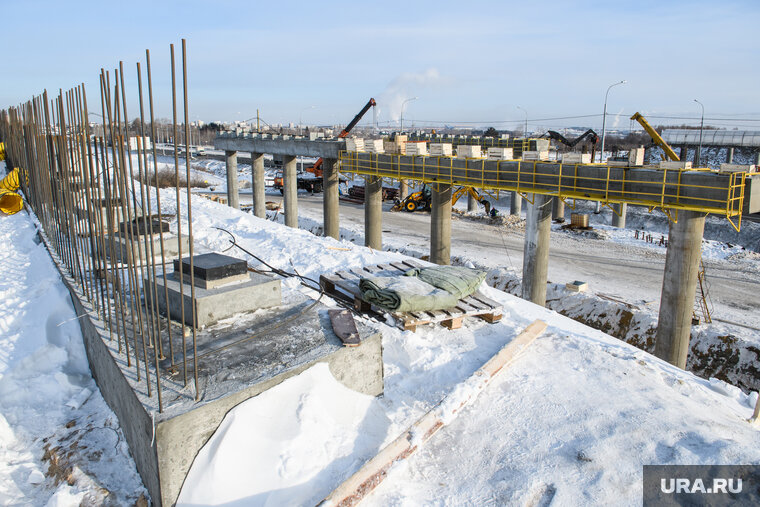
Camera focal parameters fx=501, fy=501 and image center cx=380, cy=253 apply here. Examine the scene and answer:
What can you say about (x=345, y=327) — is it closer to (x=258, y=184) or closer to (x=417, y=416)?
(x=417, y=416)

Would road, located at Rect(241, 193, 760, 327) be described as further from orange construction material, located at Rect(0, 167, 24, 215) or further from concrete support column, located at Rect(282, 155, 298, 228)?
orange construction material, located at Rect(0, 167, 24, 215)

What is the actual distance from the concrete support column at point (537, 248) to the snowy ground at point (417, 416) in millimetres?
8164

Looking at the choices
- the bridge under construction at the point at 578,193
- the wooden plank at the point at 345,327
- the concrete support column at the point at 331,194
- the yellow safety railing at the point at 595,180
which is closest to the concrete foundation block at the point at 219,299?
the wooden plank at the point at 345,327

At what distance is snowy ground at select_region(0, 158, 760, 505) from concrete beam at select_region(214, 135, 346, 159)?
58.5ft

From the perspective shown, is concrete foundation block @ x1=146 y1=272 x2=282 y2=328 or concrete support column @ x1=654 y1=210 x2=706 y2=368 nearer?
concrete foundation block @ x1=146 y1=272 x2=282 y2=328

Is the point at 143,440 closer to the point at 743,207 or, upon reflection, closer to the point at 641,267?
the point at 743,207

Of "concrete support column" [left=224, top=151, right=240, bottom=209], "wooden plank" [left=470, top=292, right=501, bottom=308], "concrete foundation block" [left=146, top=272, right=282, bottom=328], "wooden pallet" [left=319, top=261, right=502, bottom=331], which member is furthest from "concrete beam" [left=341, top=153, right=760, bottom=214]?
"concrete support column" [left=224, top=151, right=240, bottom=209]

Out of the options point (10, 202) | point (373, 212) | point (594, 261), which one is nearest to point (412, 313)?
point (10, 202)

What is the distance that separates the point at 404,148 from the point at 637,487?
57.8 feet

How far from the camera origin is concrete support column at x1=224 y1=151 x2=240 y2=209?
32.9 meters

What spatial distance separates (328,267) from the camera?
11539 millimetres

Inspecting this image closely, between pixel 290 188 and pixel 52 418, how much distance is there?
23.2 meters

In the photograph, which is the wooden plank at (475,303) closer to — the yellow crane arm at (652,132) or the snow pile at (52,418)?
the snow pile at (52,418)

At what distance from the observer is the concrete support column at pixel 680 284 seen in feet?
40.1
